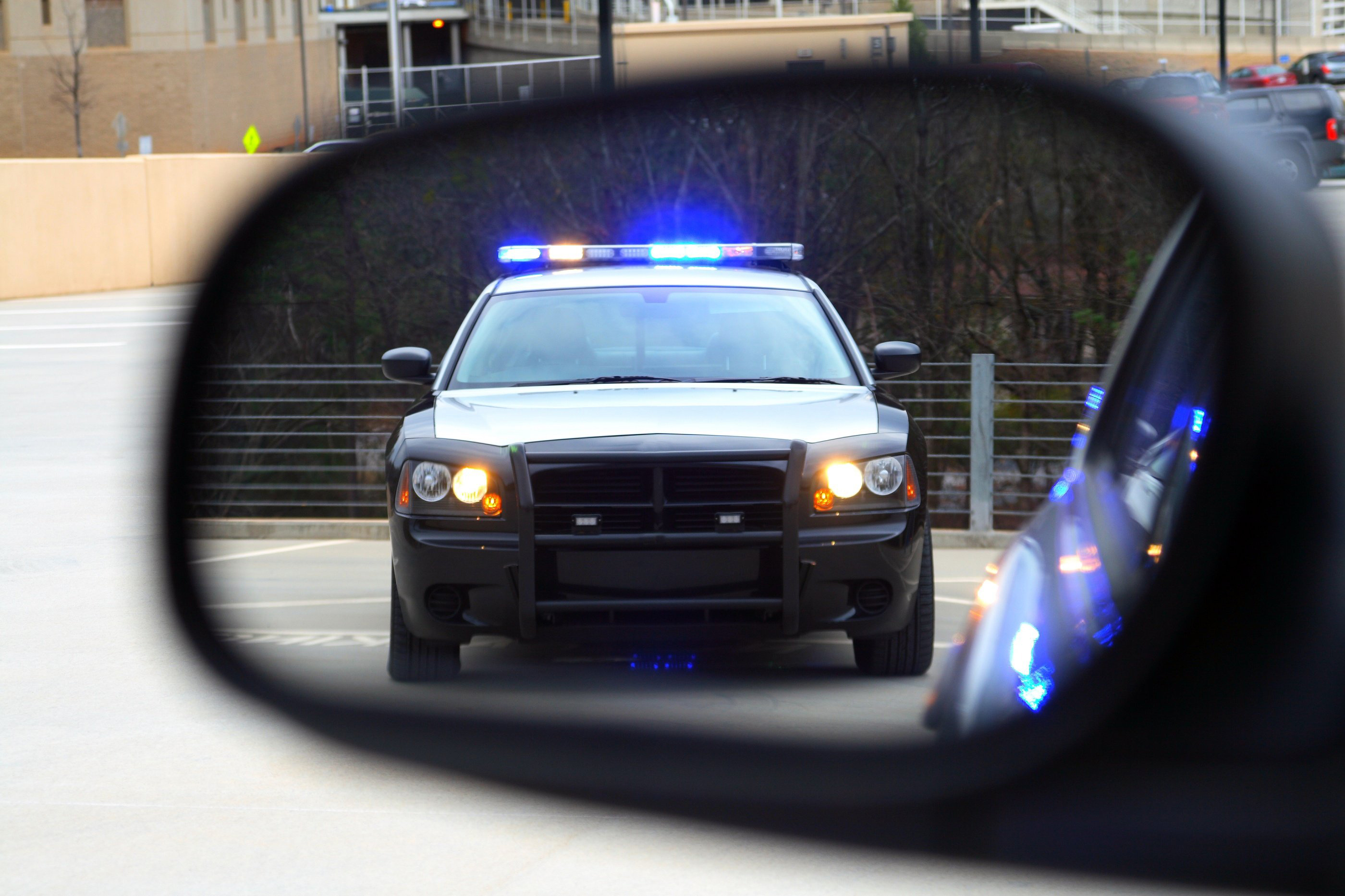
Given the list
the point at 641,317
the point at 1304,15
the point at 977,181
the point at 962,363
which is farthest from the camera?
the point at 1304,15

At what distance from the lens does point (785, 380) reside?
3799 mm

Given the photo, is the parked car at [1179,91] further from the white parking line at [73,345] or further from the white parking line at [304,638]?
the white parking line at [73,345]

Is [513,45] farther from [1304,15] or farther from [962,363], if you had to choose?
[962,363]

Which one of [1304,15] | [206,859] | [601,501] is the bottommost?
[206,859]

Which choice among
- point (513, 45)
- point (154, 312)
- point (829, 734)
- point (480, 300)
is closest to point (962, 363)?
point (480, 300)

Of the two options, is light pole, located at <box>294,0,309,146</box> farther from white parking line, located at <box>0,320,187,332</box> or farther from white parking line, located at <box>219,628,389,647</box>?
white parking line, located at <box>219,628,389,647</box>

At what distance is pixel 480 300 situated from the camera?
522cm

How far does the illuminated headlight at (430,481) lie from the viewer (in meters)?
3.49

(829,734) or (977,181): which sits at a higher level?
(977,181)

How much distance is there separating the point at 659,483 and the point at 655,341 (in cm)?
124

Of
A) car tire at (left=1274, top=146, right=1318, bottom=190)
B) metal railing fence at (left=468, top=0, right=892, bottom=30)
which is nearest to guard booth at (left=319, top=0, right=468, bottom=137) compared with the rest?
metal railing fence at (left=468, top=0, right=892, bottom=30)

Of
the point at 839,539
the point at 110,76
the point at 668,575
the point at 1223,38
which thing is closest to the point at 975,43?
the point at 668,575

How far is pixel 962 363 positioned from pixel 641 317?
622cm

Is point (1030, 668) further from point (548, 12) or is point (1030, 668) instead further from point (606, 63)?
point (548, 12)
